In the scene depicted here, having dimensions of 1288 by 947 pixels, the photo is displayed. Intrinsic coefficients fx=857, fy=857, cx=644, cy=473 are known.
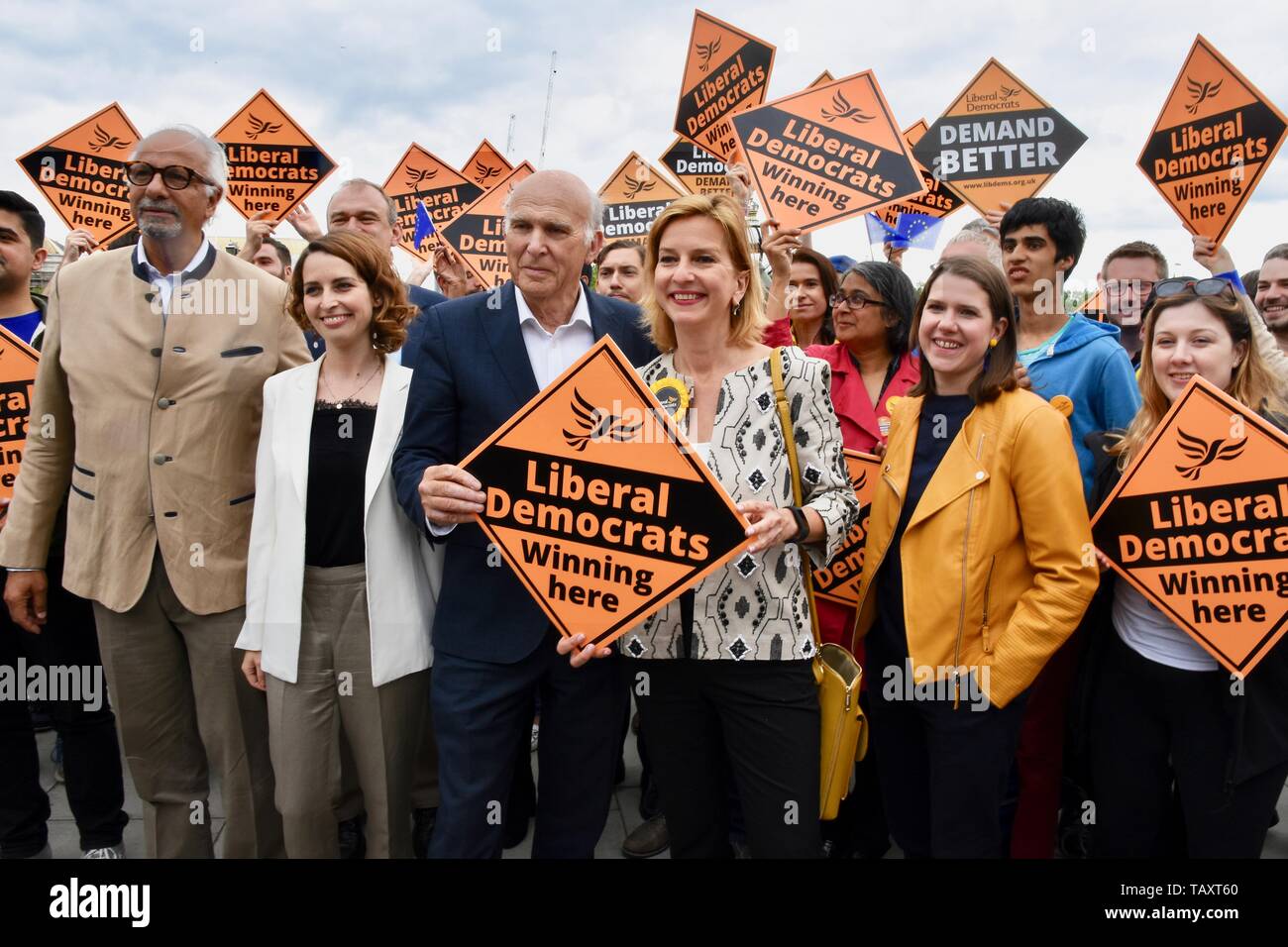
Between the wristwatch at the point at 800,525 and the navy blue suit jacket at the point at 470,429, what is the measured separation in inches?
30.9

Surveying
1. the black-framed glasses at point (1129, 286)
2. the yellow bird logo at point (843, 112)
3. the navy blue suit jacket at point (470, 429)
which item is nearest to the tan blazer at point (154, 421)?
the navy blue suit jacket at point (470, 429)

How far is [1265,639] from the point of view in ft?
7.74

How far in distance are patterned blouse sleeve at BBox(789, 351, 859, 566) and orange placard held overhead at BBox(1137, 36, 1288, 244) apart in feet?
11.6

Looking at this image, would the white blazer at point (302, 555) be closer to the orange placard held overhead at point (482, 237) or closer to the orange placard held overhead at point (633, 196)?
the orange placard held overhead at point (482, 237)

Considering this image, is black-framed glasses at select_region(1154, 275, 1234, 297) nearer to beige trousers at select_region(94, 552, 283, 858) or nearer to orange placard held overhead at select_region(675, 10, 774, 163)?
beige trousers at select_region(94, 552, 283, 858)

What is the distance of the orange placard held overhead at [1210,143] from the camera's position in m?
4.55

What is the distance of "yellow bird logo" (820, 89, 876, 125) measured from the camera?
4.54 metres

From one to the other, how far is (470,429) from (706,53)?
14.9 ft

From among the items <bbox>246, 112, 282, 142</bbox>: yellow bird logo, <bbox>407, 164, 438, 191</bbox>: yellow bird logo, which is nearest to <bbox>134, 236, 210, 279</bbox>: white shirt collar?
<bbox>246, 112, 282, 142</bbox>: yellow bird logo

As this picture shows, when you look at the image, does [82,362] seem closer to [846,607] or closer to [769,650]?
[769,650]

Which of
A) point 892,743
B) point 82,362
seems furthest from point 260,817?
point 892,743

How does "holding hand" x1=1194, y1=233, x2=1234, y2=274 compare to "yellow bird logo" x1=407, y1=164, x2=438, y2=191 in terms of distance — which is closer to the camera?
"holding hand" x1=1194, y1=233, x2=1234, y2=274

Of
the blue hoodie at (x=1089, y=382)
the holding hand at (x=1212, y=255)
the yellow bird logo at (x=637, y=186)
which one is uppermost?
the yellow bird logo at (x=637, y=186)
